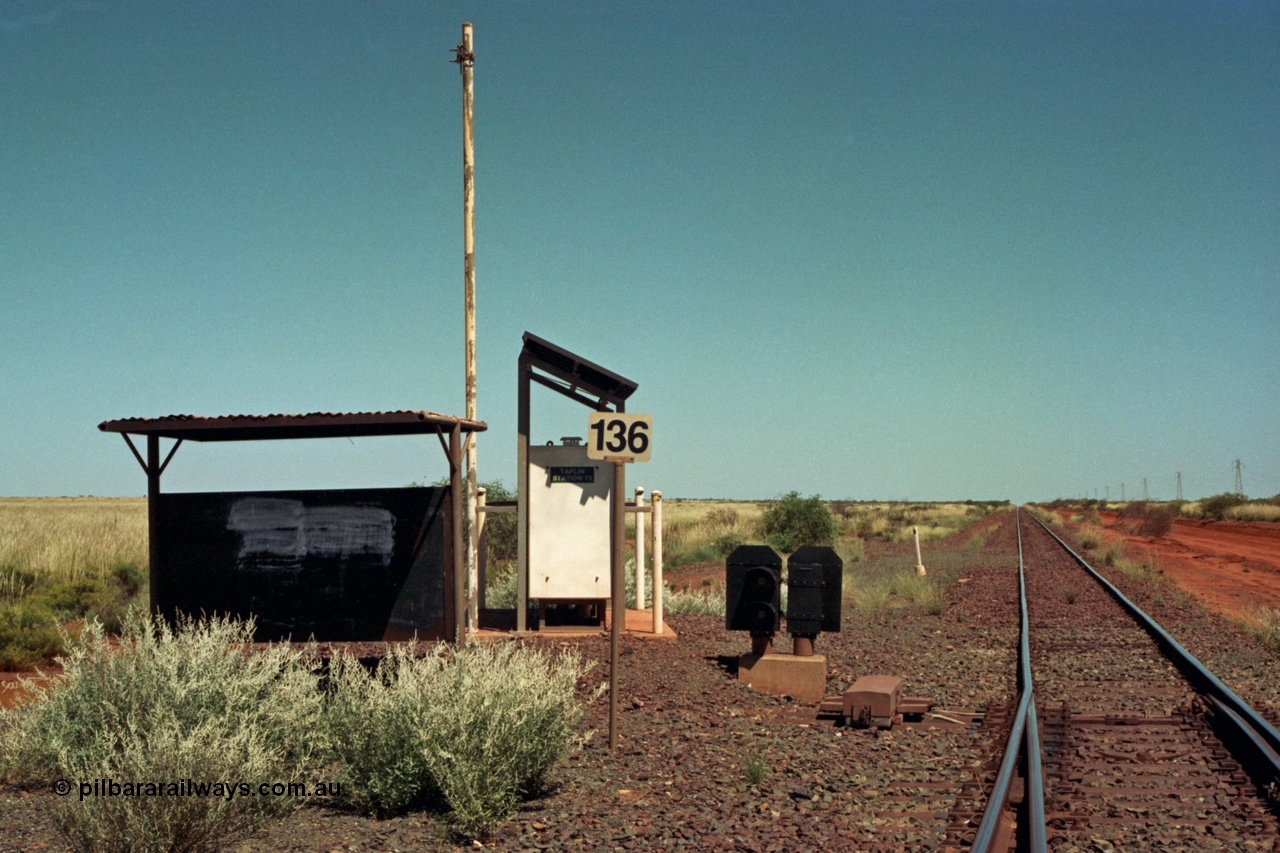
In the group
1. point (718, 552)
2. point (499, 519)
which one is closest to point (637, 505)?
point (499, 519)

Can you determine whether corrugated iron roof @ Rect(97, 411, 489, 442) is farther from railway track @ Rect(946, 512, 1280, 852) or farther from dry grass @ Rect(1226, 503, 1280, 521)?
dry grass @ Rect(1226, 503, 1280, 521)

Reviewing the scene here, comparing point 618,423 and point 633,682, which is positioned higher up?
point 618,423

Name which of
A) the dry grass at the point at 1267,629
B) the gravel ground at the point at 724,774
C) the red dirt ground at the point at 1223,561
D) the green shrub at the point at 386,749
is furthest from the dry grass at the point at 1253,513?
the green shrub at the point at 386,749

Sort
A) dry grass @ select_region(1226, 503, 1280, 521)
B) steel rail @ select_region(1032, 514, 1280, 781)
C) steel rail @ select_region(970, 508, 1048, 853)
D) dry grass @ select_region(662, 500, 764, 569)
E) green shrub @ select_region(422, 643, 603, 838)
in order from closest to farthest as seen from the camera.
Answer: steel rail @ select_region(970, 508, 1048, 853) → green shrub @ select_region(422, 643, 603, 838) → steel rail @ select_region(1032, 514, 1280, 781) → dry grass @ select_region(662, 500, 764, 569) → dry grass @ select_region(1226, 503, 1280, 521)

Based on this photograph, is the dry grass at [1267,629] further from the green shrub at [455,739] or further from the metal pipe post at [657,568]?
the green shrub at [455,739]

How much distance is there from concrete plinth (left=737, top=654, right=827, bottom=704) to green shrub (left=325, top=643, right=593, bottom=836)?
4.23 meters

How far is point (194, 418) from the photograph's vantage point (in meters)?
11.2

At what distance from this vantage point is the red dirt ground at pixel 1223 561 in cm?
2579

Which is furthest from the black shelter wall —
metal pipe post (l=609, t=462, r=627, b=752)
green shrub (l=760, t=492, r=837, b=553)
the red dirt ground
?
green shrub (l=760, t=492, r=837, b=553)

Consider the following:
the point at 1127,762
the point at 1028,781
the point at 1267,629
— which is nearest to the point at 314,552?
the point at 1028,781

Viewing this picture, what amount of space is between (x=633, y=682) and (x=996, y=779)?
16.4 feet

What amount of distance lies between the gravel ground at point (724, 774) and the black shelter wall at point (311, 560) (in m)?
2.35

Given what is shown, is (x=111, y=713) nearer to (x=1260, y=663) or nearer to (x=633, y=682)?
(x=633, y=682)

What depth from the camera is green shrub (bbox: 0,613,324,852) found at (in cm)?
699
